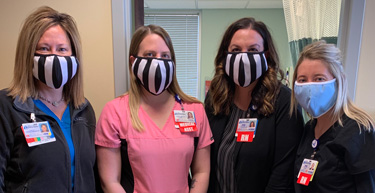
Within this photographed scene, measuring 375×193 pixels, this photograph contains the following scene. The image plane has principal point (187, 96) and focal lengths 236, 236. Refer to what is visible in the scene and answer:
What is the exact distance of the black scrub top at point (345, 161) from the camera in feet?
3.28

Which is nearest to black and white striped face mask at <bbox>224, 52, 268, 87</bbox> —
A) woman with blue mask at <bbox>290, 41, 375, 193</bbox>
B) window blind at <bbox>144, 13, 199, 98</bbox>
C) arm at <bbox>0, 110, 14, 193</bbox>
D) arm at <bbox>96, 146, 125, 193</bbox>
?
woman with blue mask at <bbox>290, 41, 375, 193</bbox>

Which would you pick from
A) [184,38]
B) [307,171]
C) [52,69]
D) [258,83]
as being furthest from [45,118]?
[184,38]

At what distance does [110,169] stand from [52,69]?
56 cm

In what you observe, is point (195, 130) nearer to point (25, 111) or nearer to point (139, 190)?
point (139, 190)

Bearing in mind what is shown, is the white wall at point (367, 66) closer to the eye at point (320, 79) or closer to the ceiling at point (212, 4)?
the eye at point (320, 79)

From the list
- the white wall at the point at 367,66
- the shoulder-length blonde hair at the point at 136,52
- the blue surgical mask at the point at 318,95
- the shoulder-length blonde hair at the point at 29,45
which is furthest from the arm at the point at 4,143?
the white wall at the point at 367,66

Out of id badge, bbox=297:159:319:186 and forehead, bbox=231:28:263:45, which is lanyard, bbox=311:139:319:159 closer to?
id badge, bbox=297:159:319:186

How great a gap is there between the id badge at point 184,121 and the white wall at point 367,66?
1191 mm

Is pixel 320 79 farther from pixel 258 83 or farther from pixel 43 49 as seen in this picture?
pixel 43 49

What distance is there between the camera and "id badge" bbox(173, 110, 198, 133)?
50.3 inches

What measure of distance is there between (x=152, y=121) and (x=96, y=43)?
710 mm

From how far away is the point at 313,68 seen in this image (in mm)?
1121

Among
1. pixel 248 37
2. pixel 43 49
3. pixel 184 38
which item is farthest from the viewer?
pixel 184 38

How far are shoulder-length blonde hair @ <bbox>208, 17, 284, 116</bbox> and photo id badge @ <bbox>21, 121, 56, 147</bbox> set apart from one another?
0.87m
